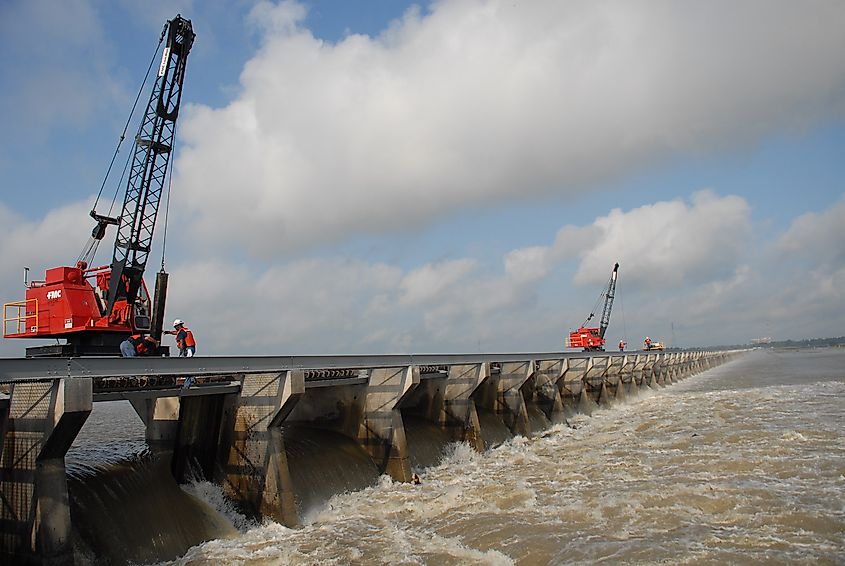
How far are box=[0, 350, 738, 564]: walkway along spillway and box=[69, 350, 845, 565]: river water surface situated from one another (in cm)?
103

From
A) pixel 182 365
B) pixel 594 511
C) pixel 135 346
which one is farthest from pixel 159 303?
pixel 594 511

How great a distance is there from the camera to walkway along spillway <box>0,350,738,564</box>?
397 inches

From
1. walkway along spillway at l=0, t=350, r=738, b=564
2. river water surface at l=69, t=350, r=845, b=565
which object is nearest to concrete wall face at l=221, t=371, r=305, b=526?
walkway along spillway at l=0, t=350, r=738, b=564

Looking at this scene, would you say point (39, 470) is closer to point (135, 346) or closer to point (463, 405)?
point (135, 346)

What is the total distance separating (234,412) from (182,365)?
3.35 m

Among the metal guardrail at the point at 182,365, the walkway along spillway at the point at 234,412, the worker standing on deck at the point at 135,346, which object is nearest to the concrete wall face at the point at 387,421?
the walkway along spillway at the point at 234,412

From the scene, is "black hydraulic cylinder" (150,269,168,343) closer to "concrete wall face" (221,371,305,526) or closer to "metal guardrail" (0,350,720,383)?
"metal guardrail" (0,350,720,383)

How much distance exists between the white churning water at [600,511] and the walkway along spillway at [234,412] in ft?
4.92

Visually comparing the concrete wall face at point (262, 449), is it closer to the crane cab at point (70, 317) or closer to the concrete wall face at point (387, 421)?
the concrete wall face at point (387, 421)

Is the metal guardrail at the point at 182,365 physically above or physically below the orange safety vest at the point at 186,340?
below

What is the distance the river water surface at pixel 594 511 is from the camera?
38.8 ft

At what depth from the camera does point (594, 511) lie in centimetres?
1459

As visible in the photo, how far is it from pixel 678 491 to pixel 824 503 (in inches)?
128

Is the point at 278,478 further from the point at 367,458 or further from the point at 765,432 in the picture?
the point at 765,432
